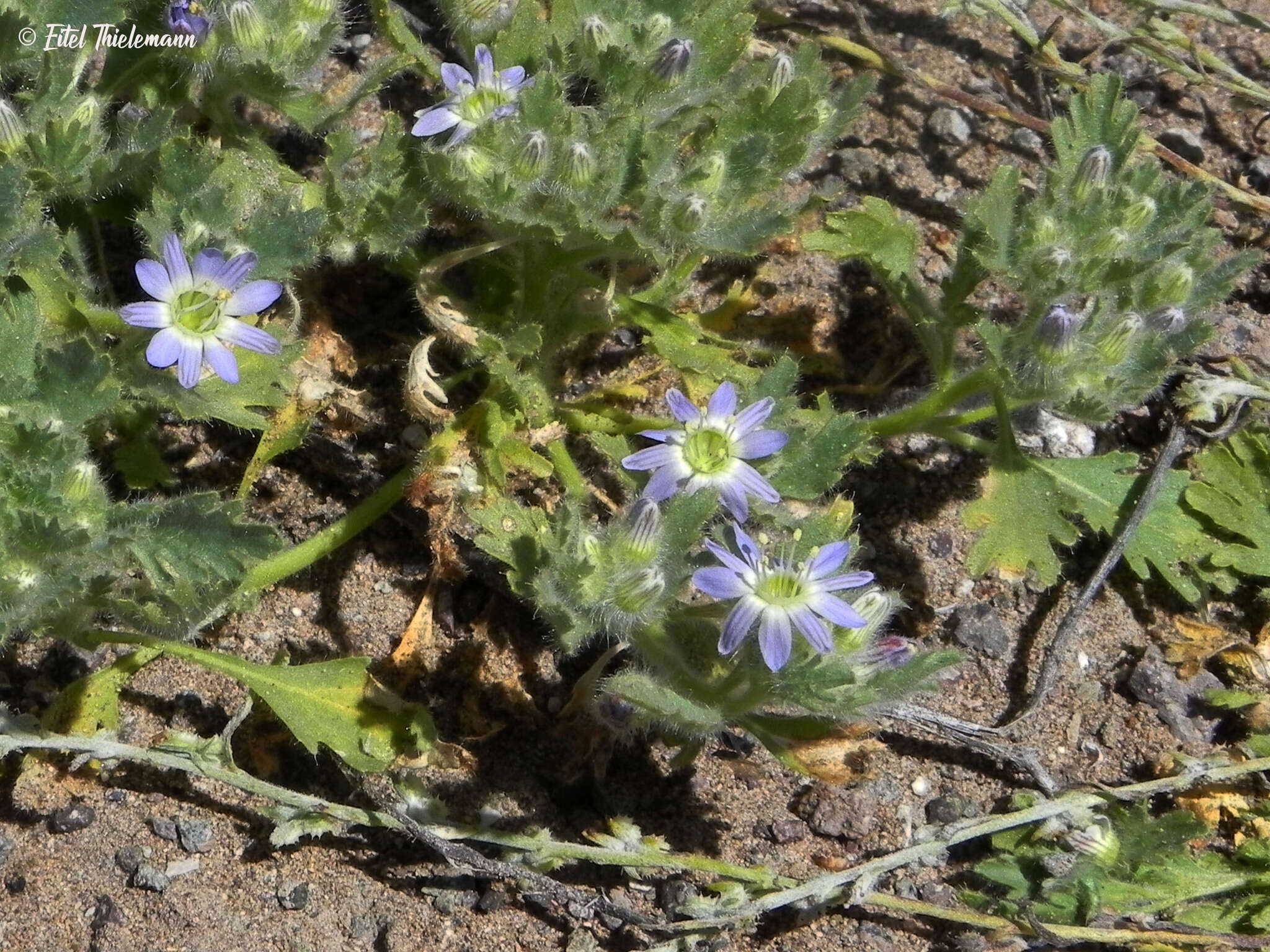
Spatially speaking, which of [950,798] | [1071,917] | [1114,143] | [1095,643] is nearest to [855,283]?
[1114,143]

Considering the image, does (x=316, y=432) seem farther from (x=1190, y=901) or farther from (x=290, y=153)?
(x=1190, y=901)

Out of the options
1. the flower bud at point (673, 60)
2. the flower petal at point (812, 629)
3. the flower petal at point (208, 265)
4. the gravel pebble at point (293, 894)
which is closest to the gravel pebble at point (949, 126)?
the flower bud at point (673, 60)

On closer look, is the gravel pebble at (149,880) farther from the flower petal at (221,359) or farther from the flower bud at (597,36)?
the flower bud at (597,36)

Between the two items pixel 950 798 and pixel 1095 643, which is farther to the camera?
pixel 1095 643

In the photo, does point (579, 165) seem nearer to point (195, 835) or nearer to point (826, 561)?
point (826, 561)

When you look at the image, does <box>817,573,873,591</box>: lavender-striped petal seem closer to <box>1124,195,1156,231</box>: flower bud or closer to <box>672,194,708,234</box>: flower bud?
<box>672,194,708,234</box>: flower bud

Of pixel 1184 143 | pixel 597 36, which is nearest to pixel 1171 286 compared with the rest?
pixel 1184 143

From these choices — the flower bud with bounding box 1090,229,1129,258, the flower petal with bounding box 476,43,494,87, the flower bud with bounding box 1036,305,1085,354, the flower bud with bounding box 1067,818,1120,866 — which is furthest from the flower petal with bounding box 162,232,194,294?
the flower bud with bounding box 1067,818,1120,866
